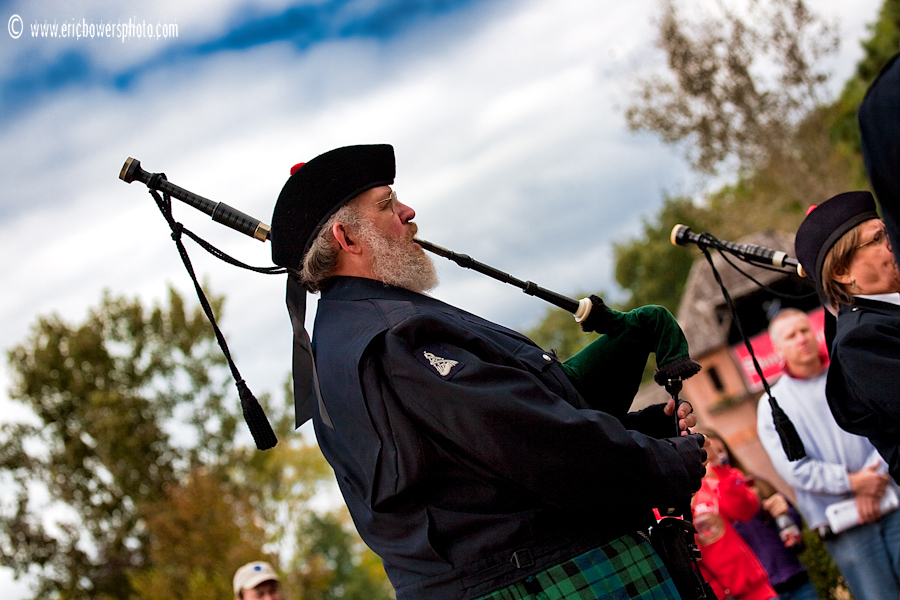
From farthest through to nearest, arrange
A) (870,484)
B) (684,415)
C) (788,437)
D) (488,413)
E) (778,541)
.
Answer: (778,541) → (870,484) → (788,437) → (684,415) → (488,413)

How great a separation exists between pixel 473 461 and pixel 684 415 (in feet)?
2.53

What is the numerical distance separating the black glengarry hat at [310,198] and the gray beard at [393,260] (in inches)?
4.9

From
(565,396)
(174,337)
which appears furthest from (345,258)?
(174,337)

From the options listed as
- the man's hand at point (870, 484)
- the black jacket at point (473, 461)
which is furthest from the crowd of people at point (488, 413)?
the man's hand at point (870, 484)

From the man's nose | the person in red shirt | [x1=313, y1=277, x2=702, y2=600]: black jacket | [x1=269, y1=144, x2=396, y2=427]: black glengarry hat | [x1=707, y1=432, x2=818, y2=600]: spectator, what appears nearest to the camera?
[x1=313, y1=277, x2=702, y2=600]: black jacket

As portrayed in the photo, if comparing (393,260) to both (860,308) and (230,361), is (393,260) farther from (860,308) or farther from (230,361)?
(860,308)

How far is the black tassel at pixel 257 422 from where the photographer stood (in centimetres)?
272

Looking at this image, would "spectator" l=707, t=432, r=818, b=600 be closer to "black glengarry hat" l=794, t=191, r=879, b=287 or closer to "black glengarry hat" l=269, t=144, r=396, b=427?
"black glengarry hat" l=794, t=191, r=879, b=287

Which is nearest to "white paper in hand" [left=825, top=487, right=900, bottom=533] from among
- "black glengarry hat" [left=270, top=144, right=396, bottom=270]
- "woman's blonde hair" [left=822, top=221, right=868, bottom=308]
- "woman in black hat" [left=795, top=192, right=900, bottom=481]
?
"woman in black hat" [left=795, top=192, right=900, bottom=481]

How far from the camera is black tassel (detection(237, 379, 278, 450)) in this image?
2.72m

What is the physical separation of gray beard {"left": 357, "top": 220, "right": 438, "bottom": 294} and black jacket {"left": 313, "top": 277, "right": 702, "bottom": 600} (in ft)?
0.94

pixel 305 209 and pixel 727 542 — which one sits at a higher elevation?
pixel 305 209

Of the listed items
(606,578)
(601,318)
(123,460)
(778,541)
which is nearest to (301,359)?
(601,318)

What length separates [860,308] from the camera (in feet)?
9.90
